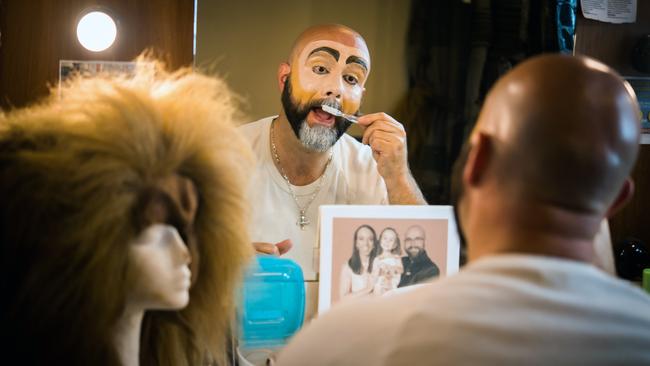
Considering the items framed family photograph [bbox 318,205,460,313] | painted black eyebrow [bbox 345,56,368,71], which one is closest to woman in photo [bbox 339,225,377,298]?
framed family photograph [bbox 318,205,460,313]

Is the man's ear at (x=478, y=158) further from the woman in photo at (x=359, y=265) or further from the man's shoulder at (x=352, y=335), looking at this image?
the woman in photo at (x=359, y=265)

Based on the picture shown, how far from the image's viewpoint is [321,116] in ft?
4.50

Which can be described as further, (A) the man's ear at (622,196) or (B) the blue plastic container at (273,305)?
(B) the blue plastic container at (273,305)

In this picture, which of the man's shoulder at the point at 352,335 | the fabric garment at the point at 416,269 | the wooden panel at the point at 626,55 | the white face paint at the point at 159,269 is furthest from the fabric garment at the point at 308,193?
the wooden panel at the point at 626,55

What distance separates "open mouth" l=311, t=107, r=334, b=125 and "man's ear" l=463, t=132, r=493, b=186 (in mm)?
611

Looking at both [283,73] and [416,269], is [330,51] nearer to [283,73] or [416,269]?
[283,73]

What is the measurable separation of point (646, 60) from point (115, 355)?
139 centimetres

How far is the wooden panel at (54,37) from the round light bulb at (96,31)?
0.05 ft

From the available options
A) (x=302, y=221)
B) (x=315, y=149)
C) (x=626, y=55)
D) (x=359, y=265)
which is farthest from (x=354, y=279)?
(x=626, y=55)

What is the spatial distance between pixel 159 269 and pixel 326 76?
599 millimetres

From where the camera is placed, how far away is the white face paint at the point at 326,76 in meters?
1.36

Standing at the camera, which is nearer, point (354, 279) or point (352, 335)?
point (352, 335)

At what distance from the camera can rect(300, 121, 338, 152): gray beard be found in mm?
1380

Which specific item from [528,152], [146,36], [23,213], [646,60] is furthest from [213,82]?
[646,60]
